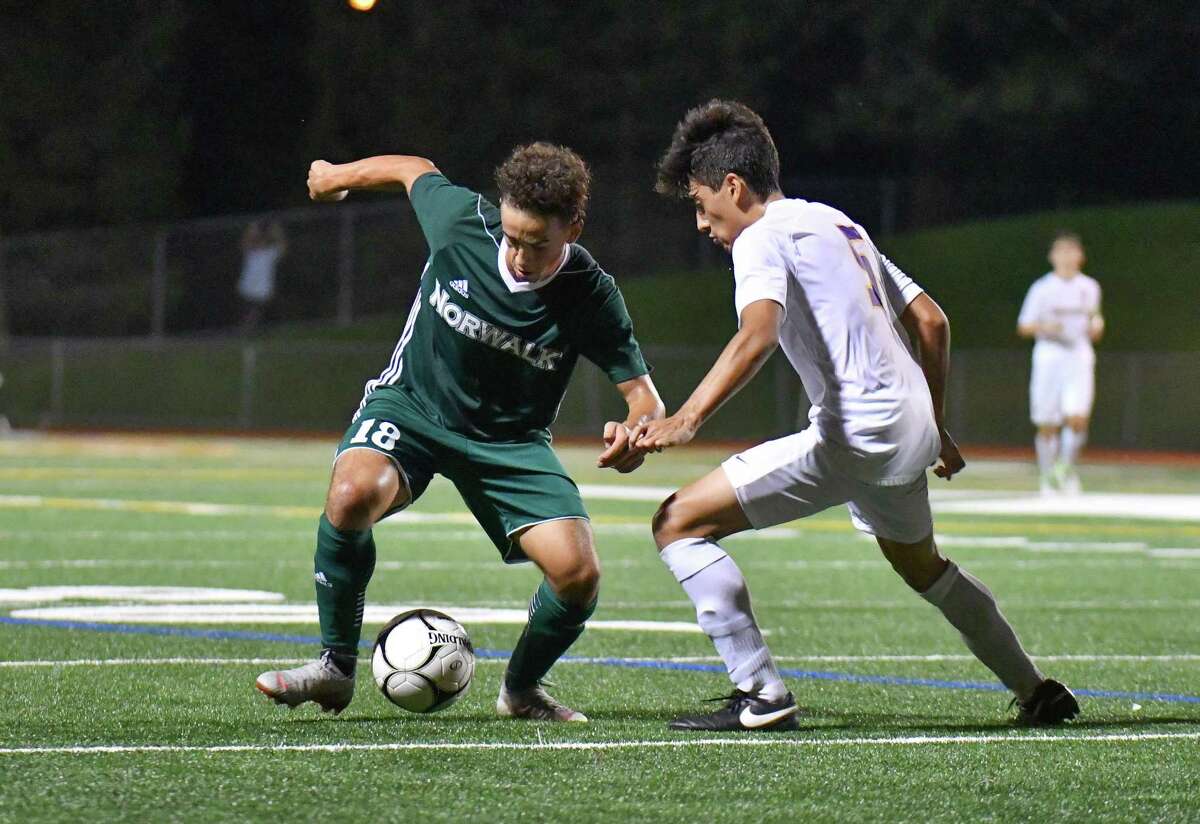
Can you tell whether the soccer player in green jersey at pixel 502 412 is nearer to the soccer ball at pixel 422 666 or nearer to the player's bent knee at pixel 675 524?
the soccer ball at pixel 422 666

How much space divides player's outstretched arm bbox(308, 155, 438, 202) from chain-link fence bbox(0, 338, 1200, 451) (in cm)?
2483

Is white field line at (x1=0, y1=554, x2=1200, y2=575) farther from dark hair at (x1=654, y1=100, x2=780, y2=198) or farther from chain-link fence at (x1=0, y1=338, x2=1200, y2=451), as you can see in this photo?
chain-link fence at (x1=0, y1=338, x2=1200, y2=451)

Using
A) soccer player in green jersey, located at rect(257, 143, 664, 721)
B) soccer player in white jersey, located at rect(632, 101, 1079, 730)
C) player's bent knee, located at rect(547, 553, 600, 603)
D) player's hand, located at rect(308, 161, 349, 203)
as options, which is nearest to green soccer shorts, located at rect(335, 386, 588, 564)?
soccer player in green jersey, located at rect(257, 143, 664, 721)

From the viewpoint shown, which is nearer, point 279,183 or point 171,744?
point 171,744

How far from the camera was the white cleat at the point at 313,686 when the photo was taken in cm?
623

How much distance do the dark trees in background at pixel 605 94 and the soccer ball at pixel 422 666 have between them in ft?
98.7

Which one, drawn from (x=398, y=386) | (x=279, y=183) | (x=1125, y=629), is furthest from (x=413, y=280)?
(x=398, y=386)

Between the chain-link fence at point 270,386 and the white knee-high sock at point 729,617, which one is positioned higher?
the white knee-high sock at point 729,617

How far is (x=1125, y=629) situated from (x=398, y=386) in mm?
4291

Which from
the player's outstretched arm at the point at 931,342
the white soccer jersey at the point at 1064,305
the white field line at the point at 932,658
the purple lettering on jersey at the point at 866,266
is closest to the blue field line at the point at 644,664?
the white field line at the point at 932,658

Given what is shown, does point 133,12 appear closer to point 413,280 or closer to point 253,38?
point 253,38

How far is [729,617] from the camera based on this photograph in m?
6.24

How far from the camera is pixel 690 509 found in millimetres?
6359

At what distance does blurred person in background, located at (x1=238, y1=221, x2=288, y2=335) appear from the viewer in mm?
34906
